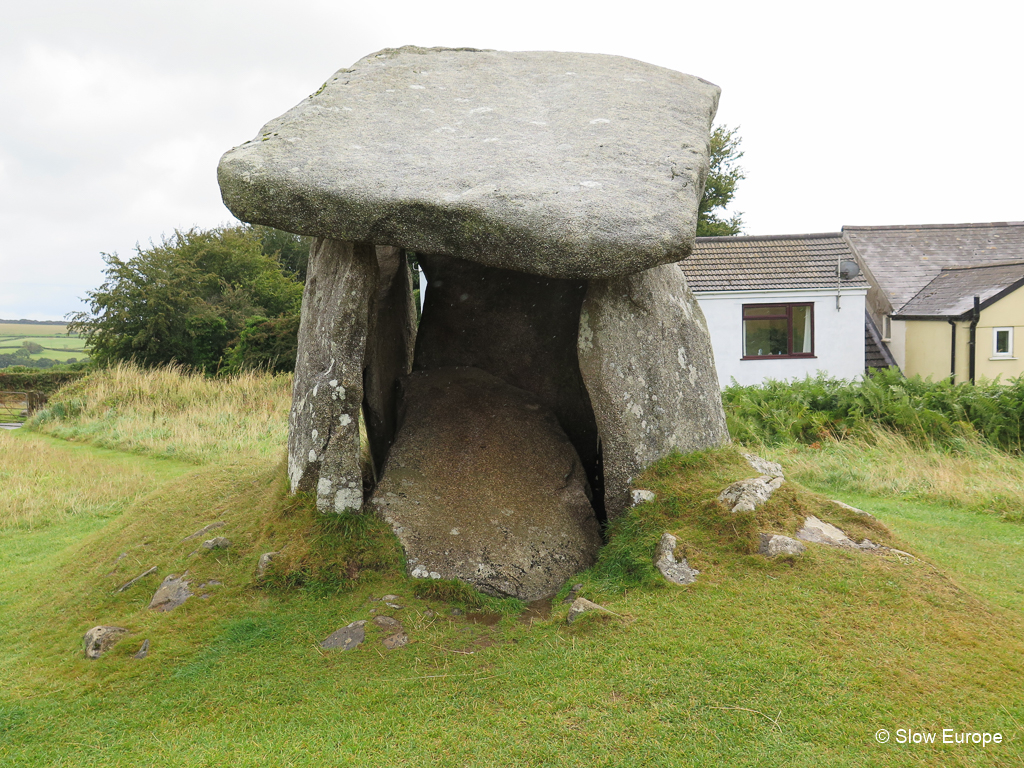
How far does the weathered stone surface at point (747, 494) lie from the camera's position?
487cm

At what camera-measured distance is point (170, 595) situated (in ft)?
16.6

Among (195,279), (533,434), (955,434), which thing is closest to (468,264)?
(533,434)

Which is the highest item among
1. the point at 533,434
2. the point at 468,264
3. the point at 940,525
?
the point at 468,264

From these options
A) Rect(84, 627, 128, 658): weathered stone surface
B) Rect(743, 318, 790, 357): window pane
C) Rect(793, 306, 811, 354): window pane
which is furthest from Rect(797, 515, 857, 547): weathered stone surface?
Rect(743, 318, 790, 357): window pane

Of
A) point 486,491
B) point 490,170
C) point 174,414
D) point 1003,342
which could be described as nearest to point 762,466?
point 486,491

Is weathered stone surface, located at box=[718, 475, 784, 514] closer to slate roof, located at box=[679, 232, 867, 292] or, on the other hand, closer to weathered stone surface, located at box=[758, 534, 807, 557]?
weathered stone surface, located at box=[758, 534, 807, 557]

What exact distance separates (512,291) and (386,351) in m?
1.36

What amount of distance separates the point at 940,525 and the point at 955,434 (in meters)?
4.23

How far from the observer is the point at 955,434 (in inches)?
432

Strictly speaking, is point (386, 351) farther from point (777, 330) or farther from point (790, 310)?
point (777, 330)

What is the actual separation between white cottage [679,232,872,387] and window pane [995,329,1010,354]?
11.1 feet

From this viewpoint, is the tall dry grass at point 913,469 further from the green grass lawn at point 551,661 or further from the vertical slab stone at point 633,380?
the vertical slab stone at point 633,380

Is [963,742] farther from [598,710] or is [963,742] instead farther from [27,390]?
[27,390]

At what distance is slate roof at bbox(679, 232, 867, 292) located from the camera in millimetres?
18922
